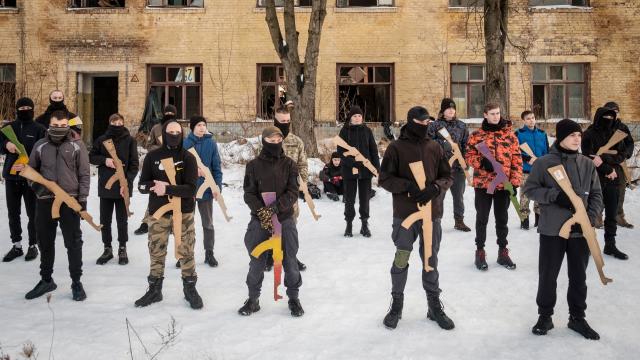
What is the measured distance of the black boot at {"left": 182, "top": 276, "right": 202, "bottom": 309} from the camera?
16.7 feet

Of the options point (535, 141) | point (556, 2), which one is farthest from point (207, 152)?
point (556, 2)

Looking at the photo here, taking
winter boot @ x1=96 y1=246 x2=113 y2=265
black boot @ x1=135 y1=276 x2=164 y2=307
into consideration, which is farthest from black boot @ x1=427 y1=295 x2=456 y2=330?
winter boot @ x1=96 y1=246 x2=113 y2=265

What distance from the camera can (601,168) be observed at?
6.43 meters

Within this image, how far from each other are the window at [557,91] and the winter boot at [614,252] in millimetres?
11714

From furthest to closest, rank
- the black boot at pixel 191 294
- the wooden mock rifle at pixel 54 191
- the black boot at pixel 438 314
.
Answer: the wooden mock rifle at pixel 54 191
the black boot at pixel 191 294
the black boot at pixel 438 314

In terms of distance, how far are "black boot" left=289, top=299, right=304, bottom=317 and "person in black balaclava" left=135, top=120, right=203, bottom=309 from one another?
3.00 ft

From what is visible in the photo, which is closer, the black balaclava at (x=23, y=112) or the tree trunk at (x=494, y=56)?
the black balaclava at (x=23, y=112)

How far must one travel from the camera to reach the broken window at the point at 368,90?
17.3 meters

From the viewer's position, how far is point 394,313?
464 cm

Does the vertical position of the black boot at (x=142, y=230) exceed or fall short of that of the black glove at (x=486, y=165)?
it falls short

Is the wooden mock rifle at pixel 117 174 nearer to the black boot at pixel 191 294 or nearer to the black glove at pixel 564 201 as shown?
the black boot at pixel 191 294

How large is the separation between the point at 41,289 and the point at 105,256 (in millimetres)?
1327

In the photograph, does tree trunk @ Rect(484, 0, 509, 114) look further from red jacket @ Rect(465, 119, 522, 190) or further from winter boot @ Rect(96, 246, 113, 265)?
winter boot @ Rect(96, 246, 113, 265)

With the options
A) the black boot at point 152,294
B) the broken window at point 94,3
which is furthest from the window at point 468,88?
the black boot at point 152,294
